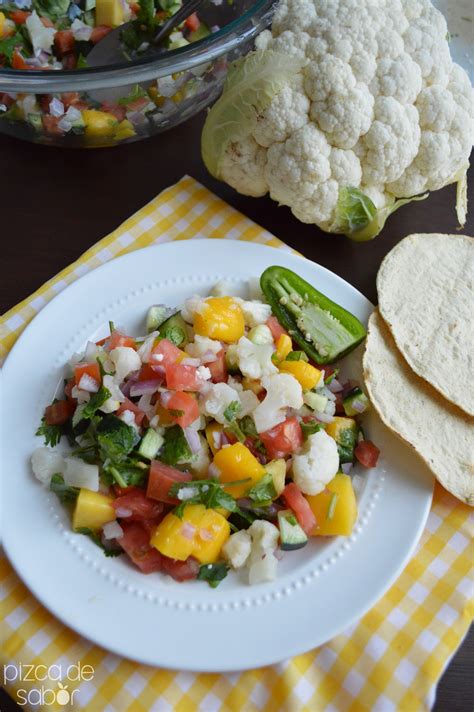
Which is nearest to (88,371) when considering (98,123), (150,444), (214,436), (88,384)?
(88,384)

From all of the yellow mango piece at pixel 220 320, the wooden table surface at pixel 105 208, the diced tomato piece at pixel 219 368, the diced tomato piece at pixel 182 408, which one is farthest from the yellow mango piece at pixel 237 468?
the wooden table surface at pixel 105 208

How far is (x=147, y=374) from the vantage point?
1.68m

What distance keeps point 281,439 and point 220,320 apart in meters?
0.35

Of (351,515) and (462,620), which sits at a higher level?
(351,515)

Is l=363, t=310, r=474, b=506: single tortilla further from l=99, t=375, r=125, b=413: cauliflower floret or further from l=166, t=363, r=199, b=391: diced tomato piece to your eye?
l=99, t=375, r=125, b=413: cauliflower floret

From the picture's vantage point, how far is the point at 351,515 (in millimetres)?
1632

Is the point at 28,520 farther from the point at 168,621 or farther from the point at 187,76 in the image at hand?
the point at 187,76

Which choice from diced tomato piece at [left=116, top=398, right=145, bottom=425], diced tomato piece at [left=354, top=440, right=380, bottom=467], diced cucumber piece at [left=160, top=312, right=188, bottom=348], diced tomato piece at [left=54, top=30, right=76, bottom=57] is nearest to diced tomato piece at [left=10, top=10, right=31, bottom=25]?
diced tomato piece at [left=54, top=30, right=76, bottom=57]

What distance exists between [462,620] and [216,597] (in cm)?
59

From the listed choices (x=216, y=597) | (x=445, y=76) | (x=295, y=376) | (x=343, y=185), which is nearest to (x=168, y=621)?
(x=216, y=597)

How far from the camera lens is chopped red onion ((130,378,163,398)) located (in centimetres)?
166

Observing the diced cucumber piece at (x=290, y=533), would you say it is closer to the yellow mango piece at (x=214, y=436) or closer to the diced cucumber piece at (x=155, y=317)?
the yellow mango piece at (x=214, y=436)

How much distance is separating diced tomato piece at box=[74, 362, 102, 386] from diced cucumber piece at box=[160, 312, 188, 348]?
0.66ft

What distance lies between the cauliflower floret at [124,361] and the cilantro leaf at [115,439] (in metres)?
0.12
